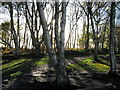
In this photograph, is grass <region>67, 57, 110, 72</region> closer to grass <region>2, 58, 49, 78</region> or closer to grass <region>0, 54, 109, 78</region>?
grass <region>0, 54, 109, 78</region>

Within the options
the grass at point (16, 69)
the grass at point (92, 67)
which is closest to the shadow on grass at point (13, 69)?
the grass at point (16, 69)

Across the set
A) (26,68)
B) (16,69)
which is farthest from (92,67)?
(16,69)

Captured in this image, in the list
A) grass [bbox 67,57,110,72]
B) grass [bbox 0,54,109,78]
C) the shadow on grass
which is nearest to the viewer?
the shadow on grass

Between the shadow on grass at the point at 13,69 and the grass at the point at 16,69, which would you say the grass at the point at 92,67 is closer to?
the grass at the point at 16,69

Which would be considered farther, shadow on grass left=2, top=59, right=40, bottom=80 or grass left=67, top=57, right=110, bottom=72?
grass left=67, top=57, right=110, bottom=72

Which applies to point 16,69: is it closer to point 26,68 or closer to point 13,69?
point 13,69

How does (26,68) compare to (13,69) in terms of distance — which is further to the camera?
(26,68)

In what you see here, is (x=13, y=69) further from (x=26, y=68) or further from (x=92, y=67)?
(x=92, y=67)

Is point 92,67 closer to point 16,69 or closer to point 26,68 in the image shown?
point 26,68

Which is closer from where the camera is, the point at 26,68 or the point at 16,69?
the point at 16,69

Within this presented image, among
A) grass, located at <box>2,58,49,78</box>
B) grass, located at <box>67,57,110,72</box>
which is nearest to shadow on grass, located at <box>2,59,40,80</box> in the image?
grass, located at <box>2,58,49,78</box>

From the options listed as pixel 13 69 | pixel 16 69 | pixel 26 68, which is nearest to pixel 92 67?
pixel 26 68

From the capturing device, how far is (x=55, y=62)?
5035 mm

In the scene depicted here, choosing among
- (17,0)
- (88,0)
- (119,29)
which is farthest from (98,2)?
(17,0)
